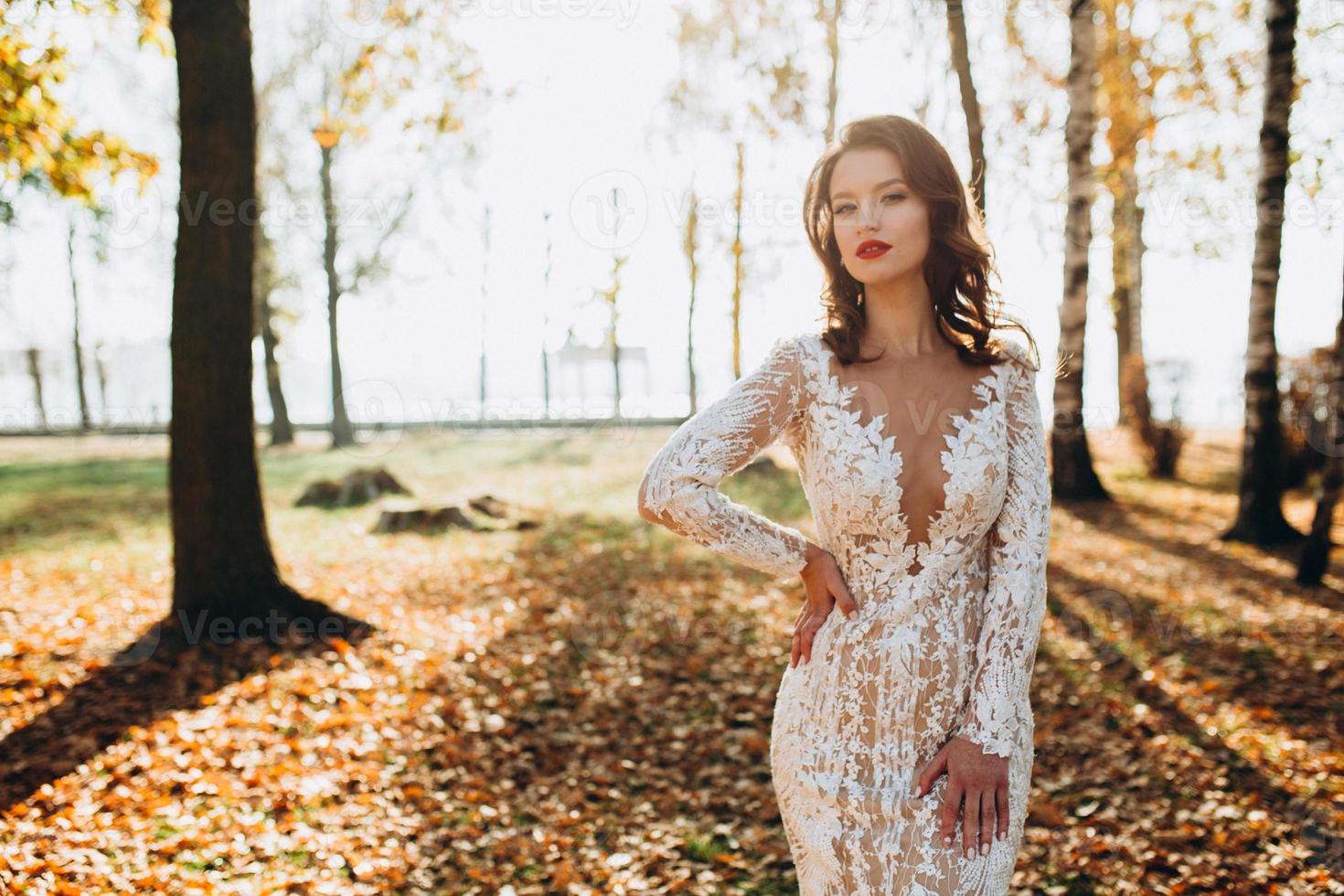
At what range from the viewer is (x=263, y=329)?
27250 millimetres

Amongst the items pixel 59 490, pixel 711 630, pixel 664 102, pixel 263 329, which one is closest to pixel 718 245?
pixel 664 102

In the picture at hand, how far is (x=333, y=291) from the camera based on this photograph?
26.9 m

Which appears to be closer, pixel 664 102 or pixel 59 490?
pixel 59 490

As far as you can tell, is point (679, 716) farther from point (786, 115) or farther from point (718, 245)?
point (718, 245)

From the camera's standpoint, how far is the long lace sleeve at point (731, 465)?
7.34 feet

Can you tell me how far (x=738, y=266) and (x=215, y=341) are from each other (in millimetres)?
19208

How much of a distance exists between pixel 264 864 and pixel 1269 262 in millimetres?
10279

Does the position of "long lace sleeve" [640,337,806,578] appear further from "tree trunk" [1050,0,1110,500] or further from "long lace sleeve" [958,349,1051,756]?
"tree trunk" [1050,0,1110,500]

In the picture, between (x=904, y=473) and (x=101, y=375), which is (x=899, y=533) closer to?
(x=904, y=473)

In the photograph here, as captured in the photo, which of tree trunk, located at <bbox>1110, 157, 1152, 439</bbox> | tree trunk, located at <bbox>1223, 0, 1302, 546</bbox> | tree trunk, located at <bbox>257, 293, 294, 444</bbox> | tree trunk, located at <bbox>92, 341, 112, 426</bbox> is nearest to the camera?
tree trunk, located at <bbox>1223, 0, 1302, 546</bbox>

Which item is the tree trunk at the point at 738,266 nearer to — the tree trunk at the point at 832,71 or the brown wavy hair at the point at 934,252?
the tree trunk at the point at 832,71

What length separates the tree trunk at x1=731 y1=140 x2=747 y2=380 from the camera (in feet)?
78.2

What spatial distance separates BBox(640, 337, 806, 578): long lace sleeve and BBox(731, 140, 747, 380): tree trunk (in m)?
21.6

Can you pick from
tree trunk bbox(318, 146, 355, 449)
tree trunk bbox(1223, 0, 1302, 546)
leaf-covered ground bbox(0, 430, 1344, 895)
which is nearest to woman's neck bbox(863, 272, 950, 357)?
leaf-covered ground bbox(0, 430, 1344, 895)
